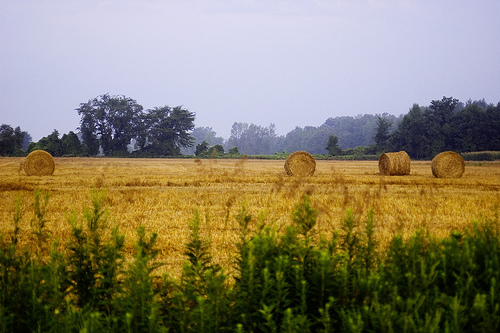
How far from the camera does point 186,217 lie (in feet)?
39.4

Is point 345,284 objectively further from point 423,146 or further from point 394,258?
point 423,146

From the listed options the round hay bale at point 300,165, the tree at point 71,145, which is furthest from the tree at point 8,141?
the round hay bale at point 300,165

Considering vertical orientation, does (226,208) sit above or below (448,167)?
below

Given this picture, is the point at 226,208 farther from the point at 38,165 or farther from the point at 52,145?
the point at 52,145

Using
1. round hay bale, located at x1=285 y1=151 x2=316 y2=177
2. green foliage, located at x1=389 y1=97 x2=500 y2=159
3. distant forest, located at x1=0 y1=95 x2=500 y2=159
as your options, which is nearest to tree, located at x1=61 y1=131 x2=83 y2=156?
distant forest, located at x1=0 y1=95 x2=500 y2=159

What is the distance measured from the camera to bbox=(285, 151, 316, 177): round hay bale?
92.3 feet

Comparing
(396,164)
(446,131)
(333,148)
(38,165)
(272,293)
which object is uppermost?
(446,131)

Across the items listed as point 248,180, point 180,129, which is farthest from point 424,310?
point 180,129

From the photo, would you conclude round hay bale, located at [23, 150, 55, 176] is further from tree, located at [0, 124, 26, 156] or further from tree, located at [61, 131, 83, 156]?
tree, located at [61, 131, 83, 156]

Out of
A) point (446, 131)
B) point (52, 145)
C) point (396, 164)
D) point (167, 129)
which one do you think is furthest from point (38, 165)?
point (446, 131)

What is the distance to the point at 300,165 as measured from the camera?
2828cm

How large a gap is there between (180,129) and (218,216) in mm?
76694

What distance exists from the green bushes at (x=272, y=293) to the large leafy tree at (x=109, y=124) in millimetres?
81172

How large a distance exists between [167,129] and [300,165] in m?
60.3
